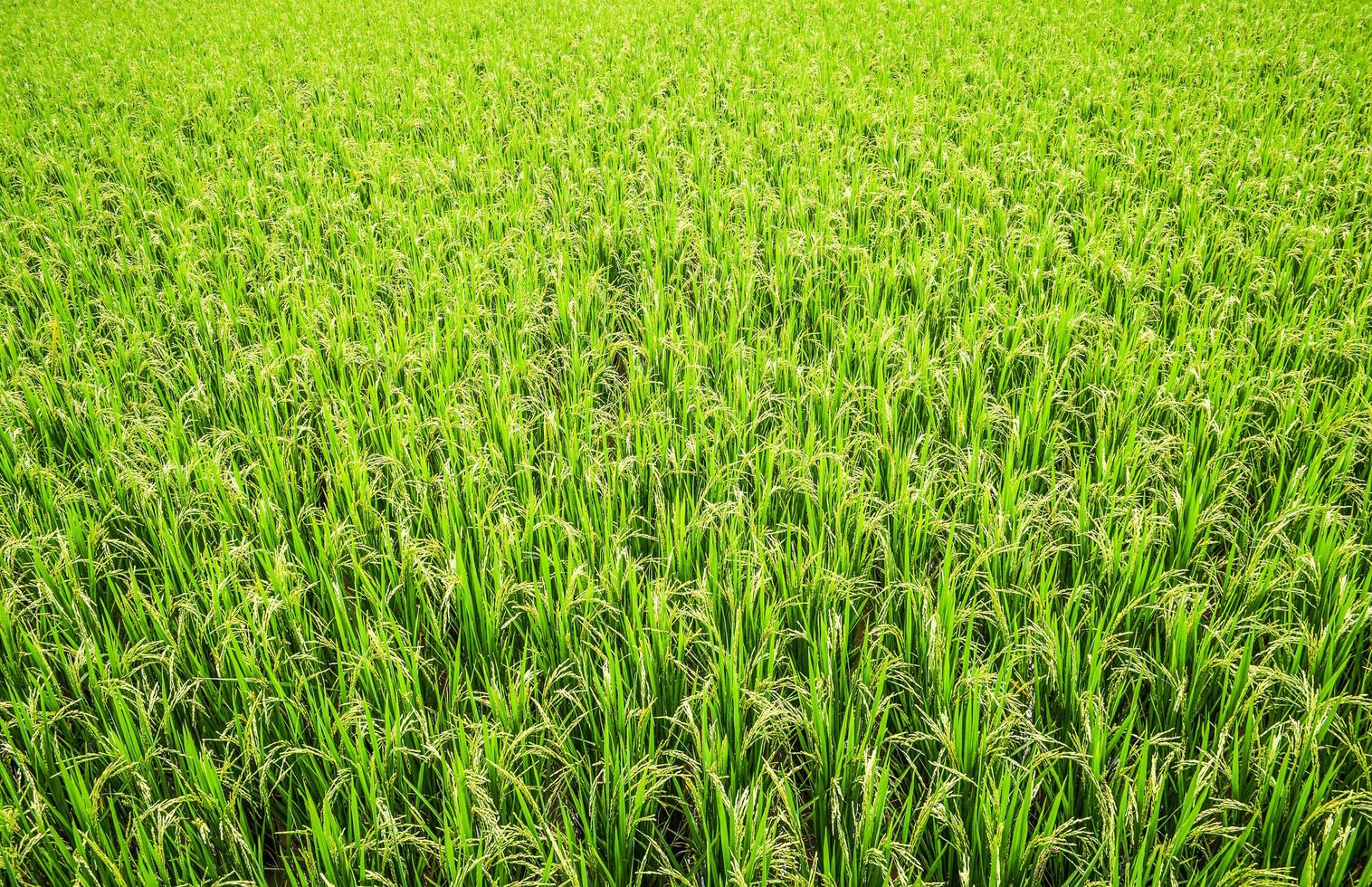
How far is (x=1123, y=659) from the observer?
1.82 meters

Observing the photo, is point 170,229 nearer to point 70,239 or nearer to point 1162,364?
point 70,239

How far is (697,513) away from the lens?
7.35 feet

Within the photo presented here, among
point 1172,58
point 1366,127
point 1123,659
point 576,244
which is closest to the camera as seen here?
point 1123,659

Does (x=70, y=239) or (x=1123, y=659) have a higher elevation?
(x=70, y=239)

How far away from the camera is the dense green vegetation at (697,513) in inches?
58.7

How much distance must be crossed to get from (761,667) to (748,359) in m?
1.45

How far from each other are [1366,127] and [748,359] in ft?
17.5

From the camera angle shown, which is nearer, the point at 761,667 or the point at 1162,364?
the point at 761,667

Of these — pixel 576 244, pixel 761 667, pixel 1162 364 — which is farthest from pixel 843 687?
pixel 576 244

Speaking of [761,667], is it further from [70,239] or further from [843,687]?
[70,239]

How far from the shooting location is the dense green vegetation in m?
1.49

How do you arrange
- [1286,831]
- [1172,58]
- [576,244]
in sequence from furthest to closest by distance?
[1172,58] → [576,244] → [1286,831]

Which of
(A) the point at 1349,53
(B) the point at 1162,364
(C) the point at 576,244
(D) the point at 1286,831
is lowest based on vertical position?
(D) the point at 1286,831

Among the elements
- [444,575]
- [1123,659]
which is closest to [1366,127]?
[1123,659]
